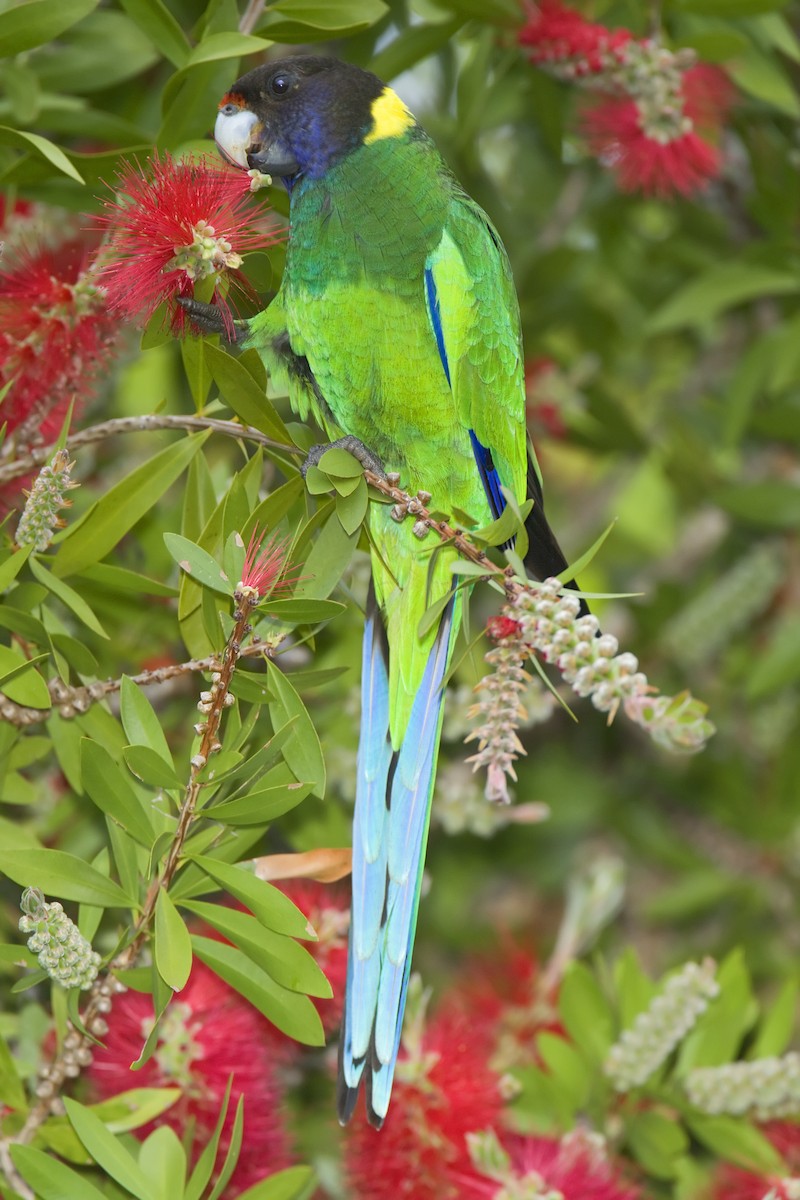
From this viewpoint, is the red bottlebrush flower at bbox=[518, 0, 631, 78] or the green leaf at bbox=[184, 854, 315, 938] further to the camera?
the red bottlebrush flower at bbox=[518, 0, 631, 78]

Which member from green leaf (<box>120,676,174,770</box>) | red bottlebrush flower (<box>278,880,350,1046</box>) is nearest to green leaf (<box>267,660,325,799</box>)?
green leaf (<box>120,676,174,770</box>)

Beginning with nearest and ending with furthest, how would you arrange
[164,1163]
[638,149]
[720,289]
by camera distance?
A: [164,1163], [638,149], [720,289]

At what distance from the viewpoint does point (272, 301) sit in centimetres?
142

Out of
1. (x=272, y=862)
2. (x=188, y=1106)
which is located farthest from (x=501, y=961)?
(x=272, y=862)

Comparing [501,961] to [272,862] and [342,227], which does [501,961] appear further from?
[342,227]

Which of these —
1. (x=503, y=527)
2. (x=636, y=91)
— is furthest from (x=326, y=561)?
(x=636, y=91)

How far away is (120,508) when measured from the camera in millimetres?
1266

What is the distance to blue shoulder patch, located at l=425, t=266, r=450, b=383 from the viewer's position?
141cm

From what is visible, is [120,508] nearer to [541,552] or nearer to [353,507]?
[353,507]

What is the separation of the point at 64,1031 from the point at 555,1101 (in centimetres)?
63

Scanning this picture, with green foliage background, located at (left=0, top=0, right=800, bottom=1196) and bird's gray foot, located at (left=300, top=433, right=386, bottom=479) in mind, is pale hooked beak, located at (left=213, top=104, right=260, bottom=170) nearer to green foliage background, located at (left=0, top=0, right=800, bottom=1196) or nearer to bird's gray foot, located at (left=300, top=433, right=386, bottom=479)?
green foliage background, located at (left=0, top=0, right=800, bottom=1196)

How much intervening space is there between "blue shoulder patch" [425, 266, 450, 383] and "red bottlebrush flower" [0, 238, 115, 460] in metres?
0.35

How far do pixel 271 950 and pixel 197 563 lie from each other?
1.15ft

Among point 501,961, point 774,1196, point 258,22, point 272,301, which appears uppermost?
point 258,22
